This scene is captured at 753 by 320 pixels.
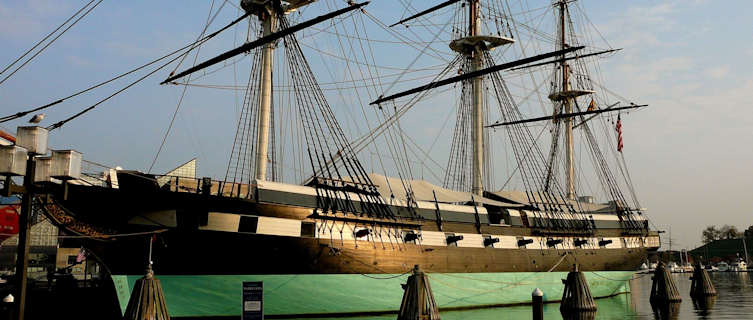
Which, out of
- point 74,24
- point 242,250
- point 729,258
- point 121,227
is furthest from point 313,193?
point 729,258

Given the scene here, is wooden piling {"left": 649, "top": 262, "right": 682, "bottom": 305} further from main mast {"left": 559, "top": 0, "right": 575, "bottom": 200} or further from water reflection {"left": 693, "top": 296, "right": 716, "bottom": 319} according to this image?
main mast {"left": 559, "top": 0, "right": 575, "bottom": 200}

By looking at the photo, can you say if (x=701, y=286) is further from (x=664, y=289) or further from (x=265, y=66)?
(x=265, y=66)

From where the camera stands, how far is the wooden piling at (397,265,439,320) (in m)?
18.8

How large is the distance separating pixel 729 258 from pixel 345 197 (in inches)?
4964

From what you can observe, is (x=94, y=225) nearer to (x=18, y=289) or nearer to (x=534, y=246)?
(x=18, y=289)

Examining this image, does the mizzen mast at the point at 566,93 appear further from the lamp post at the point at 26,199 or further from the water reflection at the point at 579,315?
the lamp post at the point at 26,199

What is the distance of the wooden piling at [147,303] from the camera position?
16297mm

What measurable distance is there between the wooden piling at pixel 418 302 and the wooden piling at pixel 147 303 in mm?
7127

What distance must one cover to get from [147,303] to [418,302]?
26.0 feet

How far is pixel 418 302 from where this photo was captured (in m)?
18.9

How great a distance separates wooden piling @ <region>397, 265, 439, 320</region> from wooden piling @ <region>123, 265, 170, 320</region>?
713 cm

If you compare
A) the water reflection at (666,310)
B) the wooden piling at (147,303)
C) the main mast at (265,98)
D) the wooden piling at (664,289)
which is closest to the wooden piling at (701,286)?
the wooden piling at (664,289)

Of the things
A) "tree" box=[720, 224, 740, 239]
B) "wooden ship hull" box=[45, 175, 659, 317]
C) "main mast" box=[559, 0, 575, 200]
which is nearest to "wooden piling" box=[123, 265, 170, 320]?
"wooden ship hull" box=[45, 175, 659, 317]

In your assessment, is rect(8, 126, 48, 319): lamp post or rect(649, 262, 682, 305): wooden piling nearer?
rect(8, 126, 48, 319): lamp post
